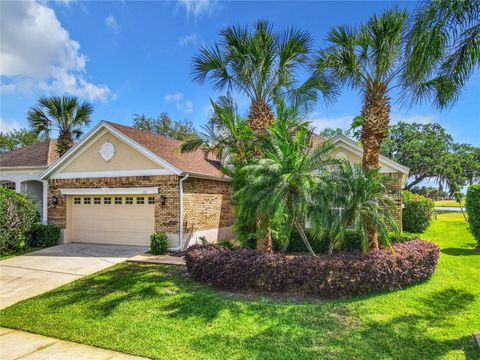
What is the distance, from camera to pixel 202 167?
51.7ft

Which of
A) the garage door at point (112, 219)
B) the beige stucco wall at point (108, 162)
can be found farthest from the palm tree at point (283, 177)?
the garage door at point (112, 219)

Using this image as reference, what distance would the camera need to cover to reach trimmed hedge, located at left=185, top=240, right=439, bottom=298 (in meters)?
7.60

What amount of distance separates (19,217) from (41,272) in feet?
14.8

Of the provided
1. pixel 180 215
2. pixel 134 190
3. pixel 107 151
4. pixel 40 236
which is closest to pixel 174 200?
pixel 180 215

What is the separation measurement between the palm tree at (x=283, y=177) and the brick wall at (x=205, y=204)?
481 cm

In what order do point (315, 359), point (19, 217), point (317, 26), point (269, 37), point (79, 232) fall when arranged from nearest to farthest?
point (315, 359)
point (269, 37)
point (317, 26)
point (19, 217)
point (79, 232)

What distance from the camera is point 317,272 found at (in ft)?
25.0

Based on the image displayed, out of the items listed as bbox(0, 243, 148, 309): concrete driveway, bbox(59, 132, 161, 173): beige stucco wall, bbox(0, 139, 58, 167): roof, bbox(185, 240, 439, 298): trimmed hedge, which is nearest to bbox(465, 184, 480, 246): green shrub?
bbox(185, 240, 439, 298): trimmed hedge

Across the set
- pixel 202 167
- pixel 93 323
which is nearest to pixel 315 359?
pixel 93 323

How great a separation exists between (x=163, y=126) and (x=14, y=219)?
2836cm

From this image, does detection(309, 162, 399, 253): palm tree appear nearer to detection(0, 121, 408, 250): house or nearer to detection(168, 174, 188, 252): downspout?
detection(0, 121, 408, 250): house

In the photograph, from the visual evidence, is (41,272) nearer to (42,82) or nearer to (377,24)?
(42,82)

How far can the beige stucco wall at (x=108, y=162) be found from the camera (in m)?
13.8

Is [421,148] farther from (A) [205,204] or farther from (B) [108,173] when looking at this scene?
(B) [108,173]
